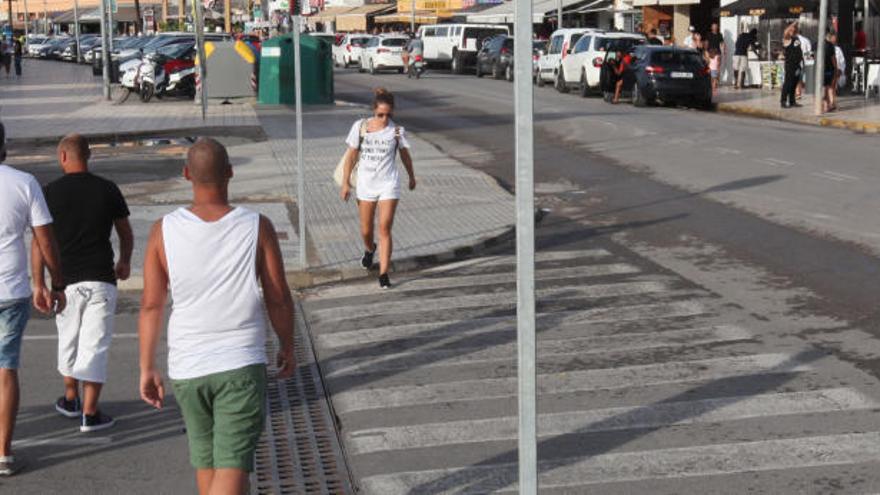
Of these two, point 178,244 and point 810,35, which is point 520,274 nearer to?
point 178,244

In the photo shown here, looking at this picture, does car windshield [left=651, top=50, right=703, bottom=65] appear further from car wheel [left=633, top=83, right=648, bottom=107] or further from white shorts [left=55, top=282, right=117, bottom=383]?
white shorts [left=55, top=282, right=117, bottom=383]

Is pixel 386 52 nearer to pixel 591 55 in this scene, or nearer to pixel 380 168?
pixel 591 55

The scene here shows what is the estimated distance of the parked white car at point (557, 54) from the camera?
4491cm

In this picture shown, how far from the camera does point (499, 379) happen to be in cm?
924

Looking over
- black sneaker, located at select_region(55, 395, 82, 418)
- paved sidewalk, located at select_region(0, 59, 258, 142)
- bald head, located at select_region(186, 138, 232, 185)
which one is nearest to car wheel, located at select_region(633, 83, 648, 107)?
paved sidewalk, located at select_region(0, 59, 258, 142)

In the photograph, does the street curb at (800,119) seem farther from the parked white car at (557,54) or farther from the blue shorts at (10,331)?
the blue shorts at (10,331)

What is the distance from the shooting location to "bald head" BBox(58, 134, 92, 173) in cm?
802

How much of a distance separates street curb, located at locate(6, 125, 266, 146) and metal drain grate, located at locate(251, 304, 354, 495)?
18.3m

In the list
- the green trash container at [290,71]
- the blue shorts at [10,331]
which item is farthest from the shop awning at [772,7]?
the blue shorts at [10,331]

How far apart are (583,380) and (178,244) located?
4.16 meters

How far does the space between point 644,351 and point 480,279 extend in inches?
137

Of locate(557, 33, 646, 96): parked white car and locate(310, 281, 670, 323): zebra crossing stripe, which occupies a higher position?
locate(557, 33, 646, 96): parked white car

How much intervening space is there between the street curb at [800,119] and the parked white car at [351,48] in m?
34.9

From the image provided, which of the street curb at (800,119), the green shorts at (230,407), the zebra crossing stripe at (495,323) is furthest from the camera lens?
the street curb at (800,119)
